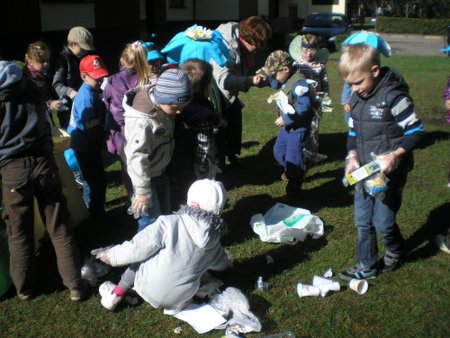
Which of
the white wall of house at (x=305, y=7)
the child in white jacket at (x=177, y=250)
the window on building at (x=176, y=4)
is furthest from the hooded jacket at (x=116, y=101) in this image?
the white wall of house at (x=305, y=7)

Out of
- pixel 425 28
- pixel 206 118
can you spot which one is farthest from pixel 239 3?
pixel 206 118

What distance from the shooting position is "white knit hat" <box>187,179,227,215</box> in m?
2.99

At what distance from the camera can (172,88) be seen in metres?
3.19

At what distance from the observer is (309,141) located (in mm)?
5215

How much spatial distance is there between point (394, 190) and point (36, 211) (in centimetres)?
274

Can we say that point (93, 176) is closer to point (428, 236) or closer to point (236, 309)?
point (236, 309)

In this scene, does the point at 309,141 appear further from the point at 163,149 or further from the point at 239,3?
the point at 239,3

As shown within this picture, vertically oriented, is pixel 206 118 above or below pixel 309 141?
above

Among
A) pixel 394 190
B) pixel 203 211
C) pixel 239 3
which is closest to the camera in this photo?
pixel 203 211

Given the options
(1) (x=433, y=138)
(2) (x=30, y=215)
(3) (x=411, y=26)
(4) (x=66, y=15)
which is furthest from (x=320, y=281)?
(3) (x=411, y=26)

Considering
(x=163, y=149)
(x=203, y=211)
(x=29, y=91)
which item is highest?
(x=29, y=91)

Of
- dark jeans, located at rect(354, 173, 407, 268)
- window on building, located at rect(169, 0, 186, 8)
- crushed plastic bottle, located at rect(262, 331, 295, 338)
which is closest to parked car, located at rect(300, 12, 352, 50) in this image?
window on building, located at rect(169, 0, 186, 8)

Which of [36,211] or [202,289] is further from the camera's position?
[36,211]

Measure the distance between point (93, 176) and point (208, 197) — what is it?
6.23ft
